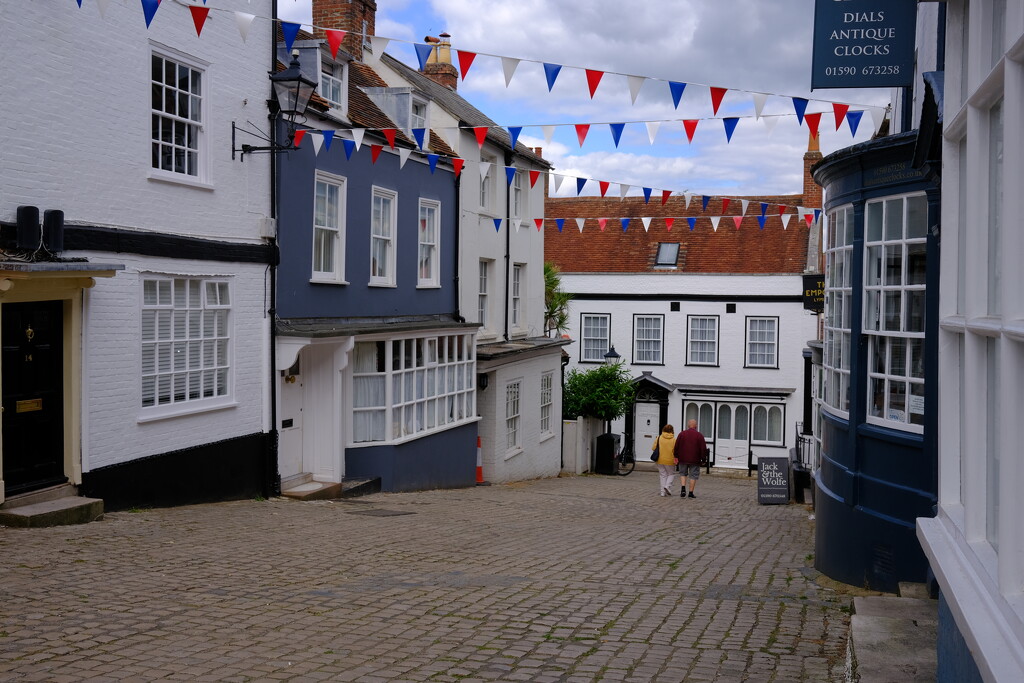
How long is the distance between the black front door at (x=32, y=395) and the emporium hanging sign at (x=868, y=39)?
8.18 meters

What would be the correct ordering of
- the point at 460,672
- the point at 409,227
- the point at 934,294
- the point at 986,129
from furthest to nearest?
1. the point at 409,227
2. the point at 934,294
3. the point at 460,672
4. the point at 986,129

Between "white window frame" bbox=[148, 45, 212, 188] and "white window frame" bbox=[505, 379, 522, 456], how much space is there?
10.8 m

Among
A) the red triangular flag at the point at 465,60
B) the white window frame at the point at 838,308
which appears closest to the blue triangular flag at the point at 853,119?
the white window frame at the point at 838,308

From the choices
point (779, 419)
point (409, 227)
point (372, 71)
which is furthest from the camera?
point (779, 419)

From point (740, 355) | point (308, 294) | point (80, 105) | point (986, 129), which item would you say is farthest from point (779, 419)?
point (986, 129)

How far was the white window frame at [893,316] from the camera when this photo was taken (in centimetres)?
809

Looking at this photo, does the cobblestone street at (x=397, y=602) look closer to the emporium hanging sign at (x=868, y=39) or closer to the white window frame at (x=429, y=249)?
the emporium hanging sign at (x=868, y=39)

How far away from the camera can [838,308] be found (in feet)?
31.1

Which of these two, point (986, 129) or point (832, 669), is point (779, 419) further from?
point (986, 129)

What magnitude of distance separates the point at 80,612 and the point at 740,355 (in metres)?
28.4

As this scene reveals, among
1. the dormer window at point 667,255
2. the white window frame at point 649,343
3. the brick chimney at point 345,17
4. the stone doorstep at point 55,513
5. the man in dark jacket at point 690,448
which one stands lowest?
the man in dark jacket at point 690,448

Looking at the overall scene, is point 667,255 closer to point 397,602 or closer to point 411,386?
point 411,386

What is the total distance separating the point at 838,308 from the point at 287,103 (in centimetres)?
810

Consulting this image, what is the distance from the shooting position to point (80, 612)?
21.7 feet
